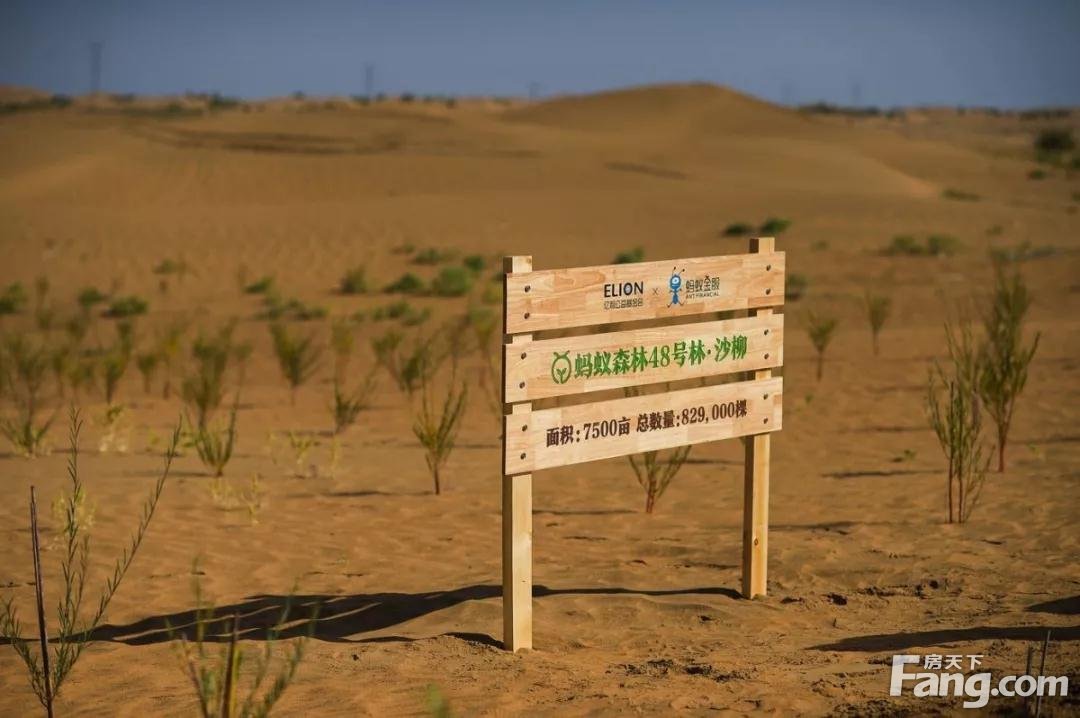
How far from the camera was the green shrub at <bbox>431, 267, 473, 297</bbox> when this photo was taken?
1875 cm

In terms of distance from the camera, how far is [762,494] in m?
6.18

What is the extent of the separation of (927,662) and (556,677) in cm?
143

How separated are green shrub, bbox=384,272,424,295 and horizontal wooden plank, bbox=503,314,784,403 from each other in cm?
1341

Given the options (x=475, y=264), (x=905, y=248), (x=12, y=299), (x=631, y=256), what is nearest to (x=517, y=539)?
(x=12, y=299)

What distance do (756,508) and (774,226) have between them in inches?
758

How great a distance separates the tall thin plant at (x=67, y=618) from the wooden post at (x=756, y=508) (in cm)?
277

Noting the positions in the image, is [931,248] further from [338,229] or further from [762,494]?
[762,494]

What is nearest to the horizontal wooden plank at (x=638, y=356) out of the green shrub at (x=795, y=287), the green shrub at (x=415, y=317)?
the green shrub at (x=415, y=317)

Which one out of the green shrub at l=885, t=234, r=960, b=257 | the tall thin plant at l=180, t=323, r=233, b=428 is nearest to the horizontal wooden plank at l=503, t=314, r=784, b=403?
the tall thin plant at l=180, t=323, r=233, b=428

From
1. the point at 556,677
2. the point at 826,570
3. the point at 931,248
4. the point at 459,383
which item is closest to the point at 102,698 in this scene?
the point at 556,677

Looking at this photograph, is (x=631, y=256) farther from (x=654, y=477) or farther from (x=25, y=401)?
(x=654, y=477)

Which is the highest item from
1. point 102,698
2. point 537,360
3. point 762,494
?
point 537,360

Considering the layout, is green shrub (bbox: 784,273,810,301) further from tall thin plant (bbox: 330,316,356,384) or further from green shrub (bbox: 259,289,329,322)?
tall thin plant (bbox: 330,316,356,384)

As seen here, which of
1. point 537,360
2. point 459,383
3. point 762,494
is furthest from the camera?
point 459,383
